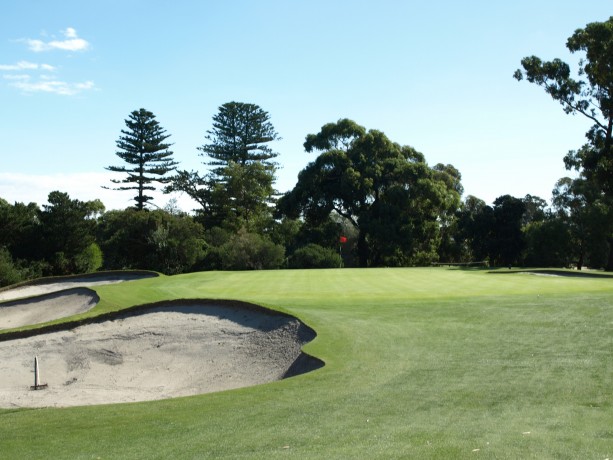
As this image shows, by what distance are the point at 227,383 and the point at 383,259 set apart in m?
42.5

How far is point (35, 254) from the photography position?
43.4 metres

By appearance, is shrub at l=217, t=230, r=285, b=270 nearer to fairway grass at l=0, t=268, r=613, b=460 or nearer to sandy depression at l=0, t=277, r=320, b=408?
sandy depression at l=0, t=277, r=320, b=408

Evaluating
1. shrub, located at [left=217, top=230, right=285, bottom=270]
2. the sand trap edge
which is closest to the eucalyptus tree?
shrub, located at [left=217, top=230, right=285, bottom=270]

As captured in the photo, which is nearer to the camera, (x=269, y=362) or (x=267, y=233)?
(x=269, y=362)

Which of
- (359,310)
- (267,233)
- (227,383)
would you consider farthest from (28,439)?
(267,233)

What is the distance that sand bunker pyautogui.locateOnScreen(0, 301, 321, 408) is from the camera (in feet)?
41.1

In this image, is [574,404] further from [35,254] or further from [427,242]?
[427,242]

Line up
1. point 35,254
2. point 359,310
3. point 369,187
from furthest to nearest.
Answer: point 369,187
point 35,254
point 359,310

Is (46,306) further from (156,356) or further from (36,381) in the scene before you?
(36,381)

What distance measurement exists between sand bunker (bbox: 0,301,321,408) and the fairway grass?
44.0 inches

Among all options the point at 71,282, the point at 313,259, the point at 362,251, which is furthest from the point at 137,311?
the point at 362,251

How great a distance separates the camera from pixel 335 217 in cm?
6694

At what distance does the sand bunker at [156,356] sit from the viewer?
12523mm

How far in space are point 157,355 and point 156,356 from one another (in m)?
0.05
